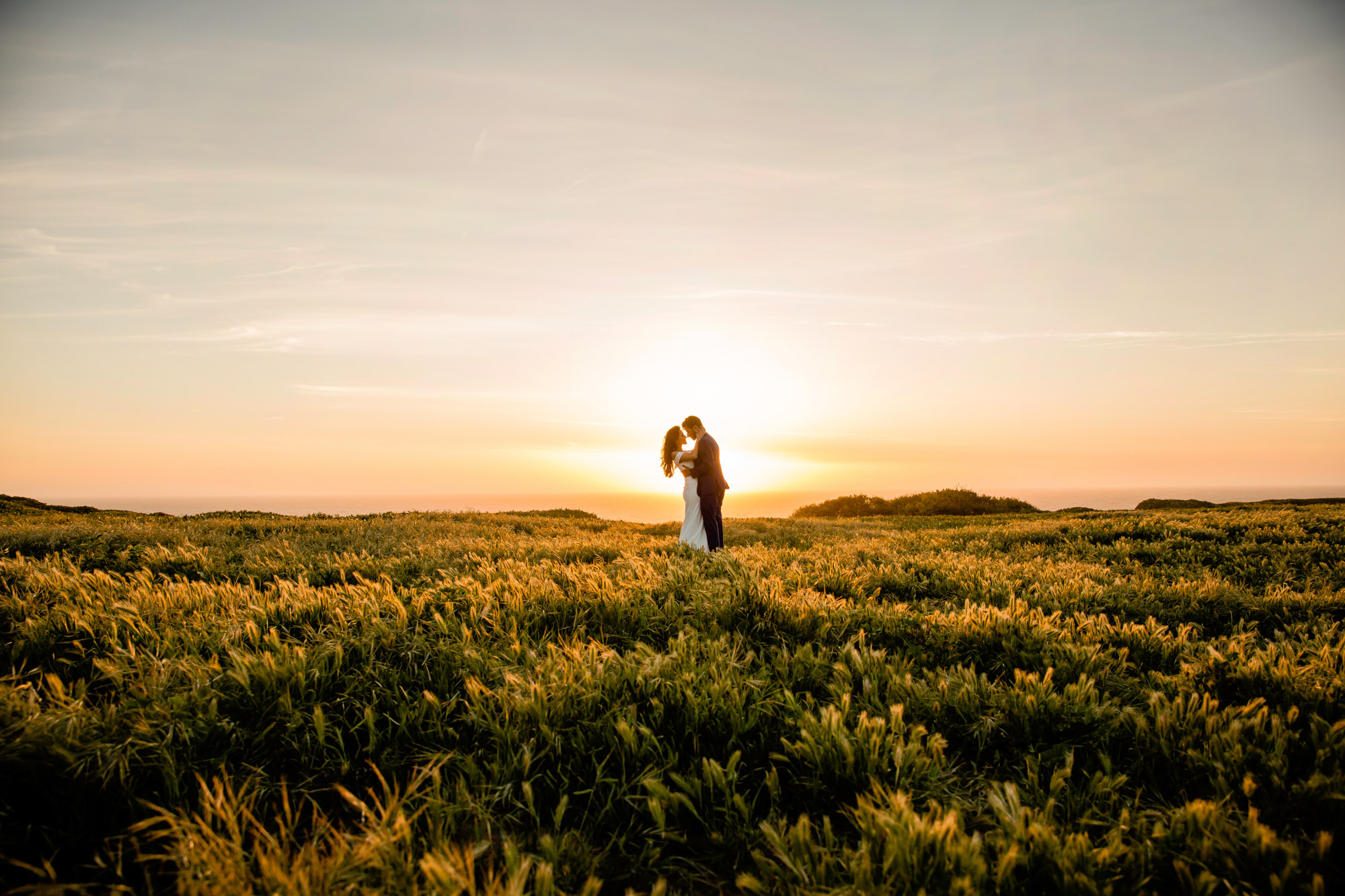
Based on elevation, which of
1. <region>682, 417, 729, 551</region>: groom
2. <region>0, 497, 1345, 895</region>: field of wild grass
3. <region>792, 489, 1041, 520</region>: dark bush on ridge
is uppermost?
<region>682, 417, 729, 551</region>: groom

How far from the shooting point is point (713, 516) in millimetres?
13477

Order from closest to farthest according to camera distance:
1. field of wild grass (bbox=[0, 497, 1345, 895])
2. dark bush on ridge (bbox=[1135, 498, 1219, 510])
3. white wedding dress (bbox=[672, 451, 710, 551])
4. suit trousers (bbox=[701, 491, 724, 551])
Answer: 1. field of wild grass (bbox=[0, 497, 1345, 895])
2. suit trousers (bbox=[701, 491, 724, 551])
3. white wedding dress (bbox=[672, 451, 710, 551])
4. dark bush on ridge (bbox=[1135, 498, 1219, 510])

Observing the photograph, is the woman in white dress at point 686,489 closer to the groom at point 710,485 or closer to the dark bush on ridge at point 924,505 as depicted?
the groom at point 710,485

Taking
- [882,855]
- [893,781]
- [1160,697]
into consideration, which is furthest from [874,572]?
[882,855]

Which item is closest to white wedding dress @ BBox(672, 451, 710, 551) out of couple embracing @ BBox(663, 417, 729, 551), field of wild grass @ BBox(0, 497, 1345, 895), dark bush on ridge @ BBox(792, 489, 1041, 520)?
couple embracing @ BBox(663, 417, 729, 551)

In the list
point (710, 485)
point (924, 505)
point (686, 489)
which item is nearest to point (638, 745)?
point (710, 485)

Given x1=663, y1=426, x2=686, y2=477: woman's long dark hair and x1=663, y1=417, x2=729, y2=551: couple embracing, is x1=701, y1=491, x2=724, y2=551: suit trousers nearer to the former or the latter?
x1=663, y1=417, x2=729, y2=551: couple embracing

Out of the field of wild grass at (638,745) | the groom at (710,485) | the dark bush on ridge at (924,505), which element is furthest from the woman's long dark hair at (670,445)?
the dark bush on ridge at (924,505)

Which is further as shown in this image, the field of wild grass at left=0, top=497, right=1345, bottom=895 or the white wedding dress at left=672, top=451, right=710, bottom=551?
the white wedding dress at left=672, top=451, right=710, bottom=551

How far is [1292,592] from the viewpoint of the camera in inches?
276

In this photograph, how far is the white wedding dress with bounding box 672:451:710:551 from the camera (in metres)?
14.3

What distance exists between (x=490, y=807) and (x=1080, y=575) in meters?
7.89

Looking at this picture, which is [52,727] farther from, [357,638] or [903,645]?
[903,645]

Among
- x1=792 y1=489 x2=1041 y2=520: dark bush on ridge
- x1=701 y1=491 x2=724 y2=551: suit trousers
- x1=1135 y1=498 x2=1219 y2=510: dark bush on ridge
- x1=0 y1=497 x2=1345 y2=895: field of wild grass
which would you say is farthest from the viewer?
x1=792 y1=489 x2=1041 y2=520: dark bush on ridge
